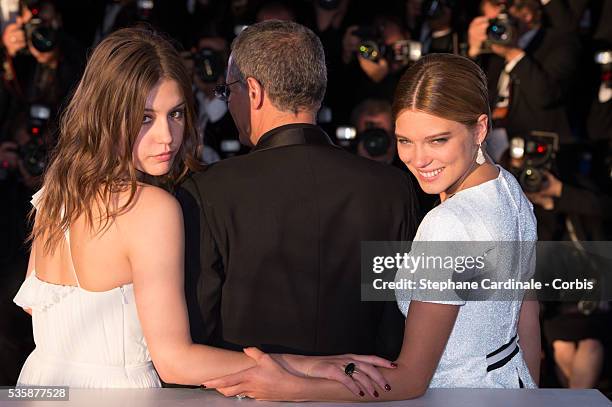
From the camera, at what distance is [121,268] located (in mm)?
2188

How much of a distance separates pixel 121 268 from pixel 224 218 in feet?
0.89

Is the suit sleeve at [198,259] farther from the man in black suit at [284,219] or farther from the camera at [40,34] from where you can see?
the camera at [40,34]

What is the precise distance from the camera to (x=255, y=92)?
2.41m

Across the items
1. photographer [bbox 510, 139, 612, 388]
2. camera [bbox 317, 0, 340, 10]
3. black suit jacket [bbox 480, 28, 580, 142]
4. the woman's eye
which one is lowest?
photographer [bbox 510, 139, 612, 388]

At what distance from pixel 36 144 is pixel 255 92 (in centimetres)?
248

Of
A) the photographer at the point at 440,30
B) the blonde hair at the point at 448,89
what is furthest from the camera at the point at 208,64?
the blonde hair at the point at 448,89

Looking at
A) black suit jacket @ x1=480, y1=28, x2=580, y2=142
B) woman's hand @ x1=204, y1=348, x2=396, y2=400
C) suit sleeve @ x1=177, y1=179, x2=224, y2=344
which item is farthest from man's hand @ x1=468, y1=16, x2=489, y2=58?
woman's hand @ x1=204, y1=348, x2=396, y2=400

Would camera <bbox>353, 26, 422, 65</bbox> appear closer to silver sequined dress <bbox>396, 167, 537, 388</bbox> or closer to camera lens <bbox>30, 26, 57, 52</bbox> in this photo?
Result: camera lens <bbox>30, 26, 57, 52</bbox>

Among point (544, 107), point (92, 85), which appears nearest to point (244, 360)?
point (92, 85)

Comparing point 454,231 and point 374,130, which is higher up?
point 454,231

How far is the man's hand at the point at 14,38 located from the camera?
15.9 ft

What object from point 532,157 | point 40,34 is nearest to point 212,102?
point 40,34

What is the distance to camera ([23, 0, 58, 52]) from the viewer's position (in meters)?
4.77

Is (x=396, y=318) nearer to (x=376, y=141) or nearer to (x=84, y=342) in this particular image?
(x=84, y=342)
